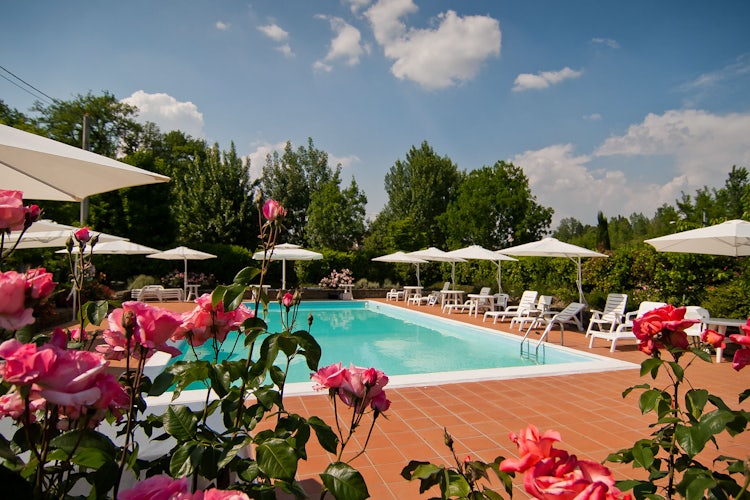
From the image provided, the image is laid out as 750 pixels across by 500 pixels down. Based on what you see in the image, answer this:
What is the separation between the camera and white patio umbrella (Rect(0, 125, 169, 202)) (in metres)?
2.49

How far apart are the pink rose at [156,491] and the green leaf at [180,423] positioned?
1.23 feet

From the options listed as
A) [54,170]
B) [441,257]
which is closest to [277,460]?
[54,170]

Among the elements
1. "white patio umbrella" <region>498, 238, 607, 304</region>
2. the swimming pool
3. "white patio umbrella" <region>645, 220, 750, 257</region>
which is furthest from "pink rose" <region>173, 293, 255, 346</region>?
"white patio umbrella" <region>498, 238, 607, 304</region>

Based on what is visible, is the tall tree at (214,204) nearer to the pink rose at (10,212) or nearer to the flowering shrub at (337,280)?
the flowering shrub at (337,280)

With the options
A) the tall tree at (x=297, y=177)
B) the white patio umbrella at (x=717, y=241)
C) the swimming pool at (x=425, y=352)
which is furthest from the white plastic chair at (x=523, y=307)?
the tall tree at (x=297, y=177)

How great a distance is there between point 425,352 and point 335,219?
55.1ft

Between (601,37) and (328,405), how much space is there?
1074cm

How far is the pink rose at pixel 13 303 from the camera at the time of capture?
32.5 inches

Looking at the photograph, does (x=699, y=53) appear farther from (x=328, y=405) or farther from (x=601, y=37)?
(x=328, y=405)

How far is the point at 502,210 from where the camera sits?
2736 cm

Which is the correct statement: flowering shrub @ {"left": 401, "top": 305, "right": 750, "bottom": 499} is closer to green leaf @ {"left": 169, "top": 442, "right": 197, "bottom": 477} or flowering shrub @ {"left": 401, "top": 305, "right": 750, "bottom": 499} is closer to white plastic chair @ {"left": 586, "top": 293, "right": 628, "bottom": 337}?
green leaf @ {"left": 169, "top": 442, "right": 197, "bottom": 477}

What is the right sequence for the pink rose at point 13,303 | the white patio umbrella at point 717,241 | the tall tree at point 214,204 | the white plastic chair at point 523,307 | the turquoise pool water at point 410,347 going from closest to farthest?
the pink rose at point 13,303, the white patio umbrella at point 717,241, the turquoise pool water at point 410,347, the white plastic chair at point 523,307, the tall tree at point 214,204

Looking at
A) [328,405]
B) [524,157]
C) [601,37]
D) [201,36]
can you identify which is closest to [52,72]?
[201,36]

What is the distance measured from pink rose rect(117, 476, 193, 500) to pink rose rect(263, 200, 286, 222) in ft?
2.43
